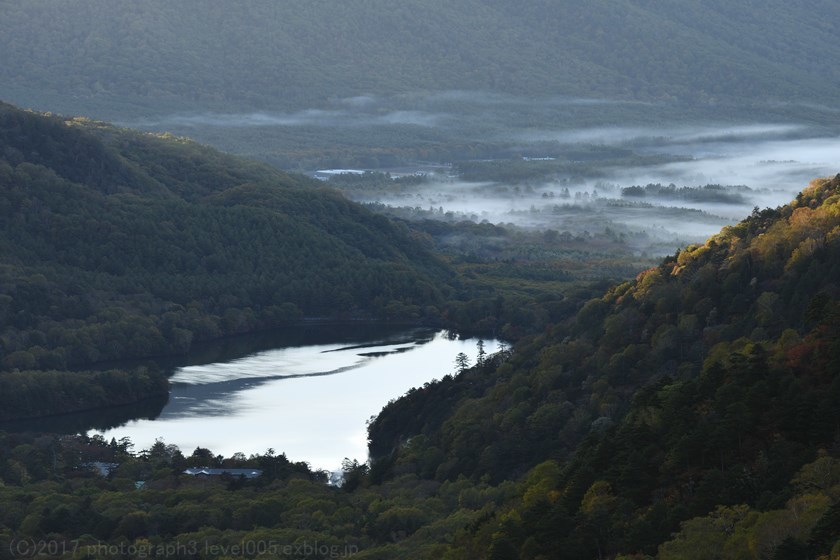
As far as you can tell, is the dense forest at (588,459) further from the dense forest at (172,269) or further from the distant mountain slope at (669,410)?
the dense forest at (172,269)

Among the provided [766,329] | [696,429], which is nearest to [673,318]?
[766,329]

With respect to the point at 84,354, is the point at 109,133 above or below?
above

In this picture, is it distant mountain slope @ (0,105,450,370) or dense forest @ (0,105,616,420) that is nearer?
dense forest @ (0,105,616,420)

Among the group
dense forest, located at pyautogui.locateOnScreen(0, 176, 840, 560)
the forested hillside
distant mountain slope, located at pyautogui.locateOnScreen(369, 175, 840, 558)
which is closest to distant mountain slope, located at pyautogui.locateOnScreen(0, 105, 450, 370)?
the forested hillside

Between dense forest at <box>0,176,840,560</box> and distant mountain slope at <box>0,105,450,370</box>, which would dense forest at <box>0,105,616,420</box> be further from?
dense forest at <box>0,176,840,560</box>

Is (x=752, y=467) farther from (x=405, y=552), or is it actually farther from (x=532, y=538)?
(x=405, y=552)

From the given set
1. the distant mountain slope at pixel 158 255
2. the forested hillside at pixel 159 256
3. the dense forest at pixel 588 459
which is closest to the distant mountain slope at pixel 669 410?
the dense forest at pixel 588 459
